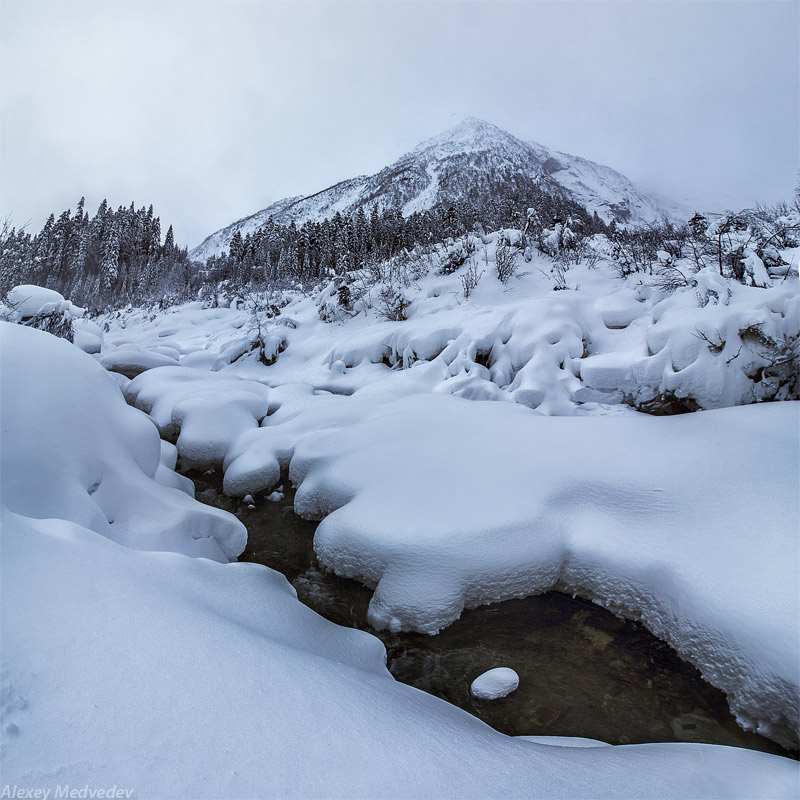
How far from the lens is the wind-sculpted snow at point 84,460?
2523mm

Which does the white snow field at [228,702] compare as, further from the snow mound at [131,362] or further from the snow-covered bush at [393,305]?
the snow-covered bush at [393,305]

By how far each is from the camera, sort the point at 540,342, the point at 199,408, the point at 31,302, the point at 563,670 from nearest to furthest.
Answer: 1. the point at 563,670
2. the point at 199,408
3. the point at 540,342
4. the point at 31,302

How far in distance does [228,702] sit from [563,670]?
191cm

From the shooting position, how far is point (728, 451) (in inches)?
111

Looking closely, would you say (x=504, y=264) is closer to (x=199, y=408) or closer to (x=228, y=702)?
(x=199, y=408)

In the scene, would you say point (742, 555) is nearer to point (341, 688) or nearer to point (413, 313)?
point (341, 688)

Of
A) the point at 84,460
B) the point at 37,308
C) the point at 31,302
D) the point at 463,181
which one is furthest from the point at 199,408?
the point at 463,181

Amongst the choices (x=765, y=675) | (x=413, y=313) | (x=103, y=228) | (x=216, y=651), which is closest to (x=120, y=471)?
(x=216, y=651)

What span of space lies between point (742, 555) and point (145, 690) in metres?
2.72

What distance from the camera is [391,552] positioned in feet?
8.68

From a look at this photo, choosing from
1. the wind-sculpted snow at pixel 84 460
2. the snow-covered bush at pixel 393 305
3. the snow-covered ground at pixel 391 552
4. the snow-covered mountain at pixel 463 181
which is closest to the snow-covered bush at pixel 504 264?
the snow-covered bush at pixel 393 305

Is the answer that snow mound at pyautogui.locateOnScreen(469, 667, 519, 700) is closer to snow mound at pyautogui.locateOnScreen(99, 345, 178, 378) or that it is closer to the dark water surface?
the dark water surface

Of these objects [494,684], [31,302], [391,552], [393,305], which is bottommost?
[494,684]

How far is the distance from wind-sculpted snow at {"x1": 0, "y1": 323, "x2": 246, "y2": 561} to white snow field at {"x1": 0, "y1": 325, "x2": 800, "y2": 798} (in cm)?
4
